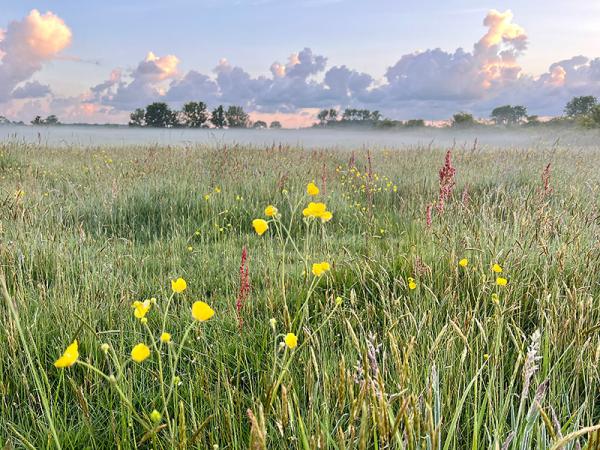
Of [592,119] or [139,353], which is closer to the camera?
[139,353]

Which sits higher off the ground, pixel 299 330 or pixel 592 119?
pixel 592 119

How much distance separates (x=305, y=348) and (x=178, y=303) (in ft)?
3.37

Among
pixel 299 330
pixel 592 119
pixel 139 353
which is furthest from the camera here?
pixel 592 119

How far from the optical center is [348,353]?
6.16 ft

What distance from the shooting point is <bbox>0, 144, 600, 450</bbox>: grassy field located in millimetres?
1158

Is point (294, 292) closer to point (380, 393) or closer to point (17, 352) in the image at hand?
point (17, 352)

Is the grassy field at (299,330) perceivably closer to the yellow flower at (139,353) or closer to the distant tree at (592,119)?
the yellow flower at (139,353)

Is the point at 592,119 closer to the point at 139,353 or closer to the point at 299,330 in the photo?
the point at 299,330

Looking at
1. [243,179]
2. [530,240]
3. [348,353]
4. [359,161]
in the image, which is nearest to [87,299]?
[348,353]

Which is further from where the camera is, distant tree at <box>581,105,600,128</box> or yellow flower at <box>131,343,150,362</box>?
distant tree at <box>581,105,600,128</box>

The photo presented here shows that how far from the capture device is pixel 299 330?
5.00 feet

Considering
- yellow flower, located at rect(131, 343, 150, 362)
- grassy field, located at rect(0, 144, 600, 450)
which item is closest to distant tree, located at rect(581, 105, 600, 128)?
grassy field, located at rect(0, 144, 600, 450)

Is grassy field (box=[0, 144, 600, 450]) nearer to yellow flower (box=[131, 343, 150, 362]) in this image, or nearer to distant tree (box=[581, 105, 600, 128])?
yellow flower (box=[131, 343, 150, 362])

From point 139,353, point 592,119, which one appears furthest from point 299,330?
point 592,119
